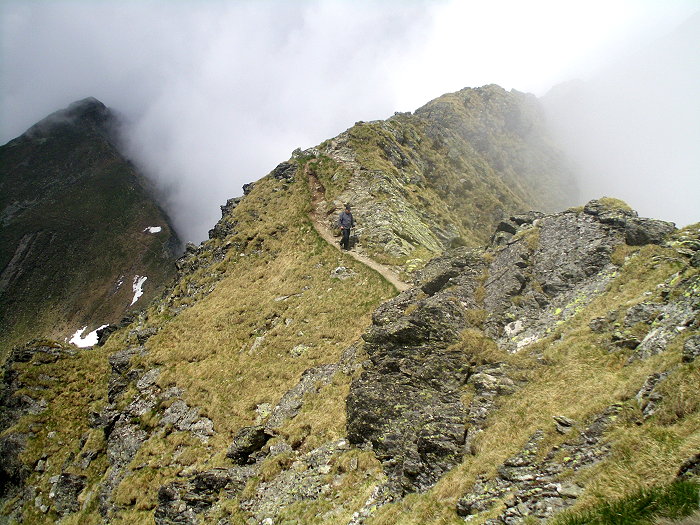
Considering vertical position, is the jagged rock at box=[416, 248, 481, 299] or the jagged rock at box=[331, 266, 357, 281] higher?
the jagged rock at box=[331, 266, 357, 281]

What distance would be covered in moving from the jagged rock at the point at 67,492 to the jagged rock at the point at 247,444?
12.5m

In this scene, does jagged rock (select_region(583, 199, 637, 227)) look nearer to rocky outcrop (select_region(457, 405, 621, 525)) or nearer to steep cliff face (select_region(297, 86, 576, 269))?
rocky outcrop (select_region(457, 405, 621, 525))

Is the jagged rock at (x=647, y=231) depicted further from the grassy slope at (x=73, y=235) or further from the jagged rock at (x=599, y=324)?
the grassy slope at (x=73, y=235)

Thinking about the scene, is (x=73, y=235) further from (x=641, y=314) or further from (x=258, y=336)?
(x=641, y=314)

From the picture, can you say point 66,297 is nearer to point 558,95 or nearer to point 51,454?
point 51,454

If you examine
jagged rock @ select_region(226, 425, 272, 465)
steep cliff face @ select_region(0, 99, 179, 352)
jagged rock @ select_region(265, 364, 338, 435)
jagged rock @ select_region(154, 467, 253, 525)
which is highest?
steep cliff face @ select_region(0, 99, 179, 352)

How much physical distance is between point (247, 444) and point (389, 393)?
7630 millimetres

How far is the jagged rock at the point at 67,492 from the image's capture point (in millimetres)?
23438

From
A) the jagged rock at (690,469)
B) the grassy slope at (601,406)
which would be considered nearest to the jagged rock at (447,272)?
the grassy slope at (601,406)

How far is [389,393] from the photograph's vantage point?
15.8 metres

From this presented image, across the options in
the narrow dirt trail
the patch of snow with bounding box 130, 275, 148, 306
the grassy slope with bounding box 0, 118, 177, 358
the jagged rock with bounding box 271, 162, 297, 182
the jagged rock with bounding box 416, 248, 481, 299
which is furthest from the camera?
the patch of snow with bounding box 130, 275, 148, 306

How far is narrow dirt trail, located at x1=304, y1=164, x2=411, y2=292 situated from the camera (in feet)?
104

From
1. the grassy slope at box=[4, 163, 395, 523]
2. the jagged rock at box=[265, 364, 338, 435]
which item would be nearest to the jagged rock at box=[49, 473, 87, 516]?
the grassy slope at box=[4, 163, 395, 523]

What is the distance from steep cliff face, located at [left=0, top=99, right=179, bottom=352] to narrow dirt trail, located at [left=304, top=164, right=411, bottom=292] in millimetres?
111127
